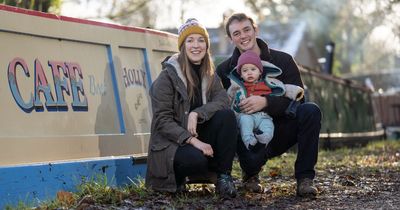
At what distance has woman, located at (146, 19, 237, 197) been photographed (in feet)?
19.0

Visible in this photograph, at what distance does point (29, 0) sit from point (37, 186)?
515 centimetres

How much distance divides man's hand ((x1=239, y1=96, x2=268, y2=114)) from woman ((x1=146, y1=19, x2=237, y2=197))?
0.58 ft

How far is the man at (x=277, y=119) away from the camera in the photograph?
6211 mm

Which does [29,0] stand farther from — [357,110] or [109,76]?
[357,110]

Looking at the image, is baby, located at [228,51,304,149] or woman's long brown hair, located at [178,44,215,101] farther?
baby, located at [228,51,304,149]

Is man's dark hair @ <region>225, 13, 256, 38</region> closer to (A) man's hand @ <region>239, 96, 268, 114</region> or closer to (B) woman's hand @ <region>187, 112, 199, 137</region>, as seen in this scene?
(A) man's hand @ <region>239, 96, 268, 114</region>

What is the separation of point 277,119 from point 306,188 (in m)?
0.62

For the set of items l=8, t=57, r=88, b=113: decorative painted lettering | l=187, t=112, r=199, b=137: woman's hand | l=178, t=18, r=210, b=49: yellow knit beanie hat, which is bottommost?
l=187, t=112, r=199, b=137: woman's hand

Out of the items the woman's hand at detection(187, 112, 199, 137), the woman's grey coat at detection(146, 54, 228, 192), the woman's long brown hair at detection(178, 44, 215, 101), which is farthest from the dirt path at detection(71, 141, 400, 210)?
the woman's long brown hair at detection(178, 44, 215, 101)

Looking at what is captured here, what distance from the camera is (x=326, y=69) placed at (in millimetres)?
24453

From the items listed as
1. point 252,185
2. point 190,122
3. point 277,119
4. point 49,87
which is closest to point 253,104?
point 277,119

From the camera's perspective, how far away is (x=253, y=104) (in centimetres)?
619

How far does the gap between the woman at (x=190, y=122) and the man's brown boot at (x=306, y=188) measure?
0.57 metres

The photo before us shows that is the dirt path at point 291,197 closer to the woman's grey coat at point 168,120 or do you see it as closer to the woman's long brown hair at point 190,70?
the woman's grey coat at point 168,120
